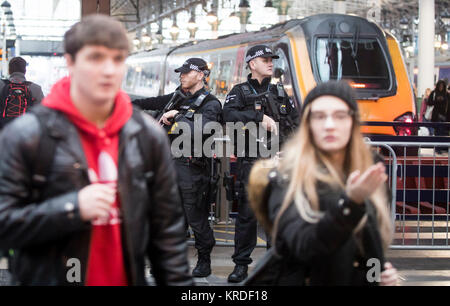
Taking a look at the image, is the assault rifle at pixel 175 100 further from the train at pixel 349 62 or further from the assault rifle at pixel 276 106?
the train at pixel 349 62

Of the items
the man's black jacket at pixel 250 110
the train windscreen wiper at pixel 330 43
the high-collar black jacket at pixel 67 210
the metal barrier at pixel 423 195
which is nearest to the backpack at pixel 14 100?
the man's black jacket at pixel 250 110

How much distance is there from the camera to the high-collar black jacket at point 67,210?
2.46 meters

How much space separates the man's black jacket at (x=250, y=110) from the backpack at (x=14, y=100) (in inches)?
132

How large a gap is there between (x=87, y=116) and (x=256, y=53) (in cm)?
447

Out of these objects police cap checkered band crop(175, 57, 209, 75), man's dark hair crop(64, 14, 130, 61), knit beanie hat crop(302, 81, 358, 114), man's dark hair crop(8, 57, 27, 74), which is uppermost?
man's dark hair crop(8, 57, 27, 74)

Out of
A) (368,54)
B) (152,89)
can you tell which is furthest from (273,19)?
(368,54)

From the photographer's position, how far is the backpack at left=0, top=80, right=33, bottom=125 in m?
9.38

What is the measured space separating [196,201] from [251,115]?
99cm

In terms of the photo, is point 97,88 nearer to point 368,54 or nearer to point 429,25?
point 368,54

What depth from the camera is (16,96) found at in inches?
371

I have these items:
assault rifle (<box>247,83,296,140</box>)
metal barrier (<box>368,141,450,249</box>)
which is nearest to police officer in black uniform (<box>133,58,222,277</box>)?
assault rifle (<box>247,83,296,140</box>)

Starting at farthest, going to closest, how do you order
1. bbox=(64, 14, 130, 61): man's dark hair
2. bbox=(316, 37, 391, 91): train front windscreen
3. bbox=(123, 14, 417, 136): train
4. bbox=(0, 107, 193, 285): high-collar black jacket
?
bbox=(316, 37, 391, 91): train front windscreen < bbox=(123, 14, 417, 136): train < bbox=(64, 14, 130, 61): man's dark hair < bbox=(0, 107, 193, 285): high-collar black jacket

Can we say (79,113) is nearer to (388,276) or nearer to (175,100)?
(388,276)

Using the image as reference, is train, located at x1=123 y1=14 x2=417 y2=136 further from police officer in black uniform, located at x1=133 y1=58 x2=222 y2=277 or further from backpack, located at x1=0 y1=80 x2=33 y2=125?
police officer in black uniform, located at x1=133 y1=58 x2=222 y2=277
